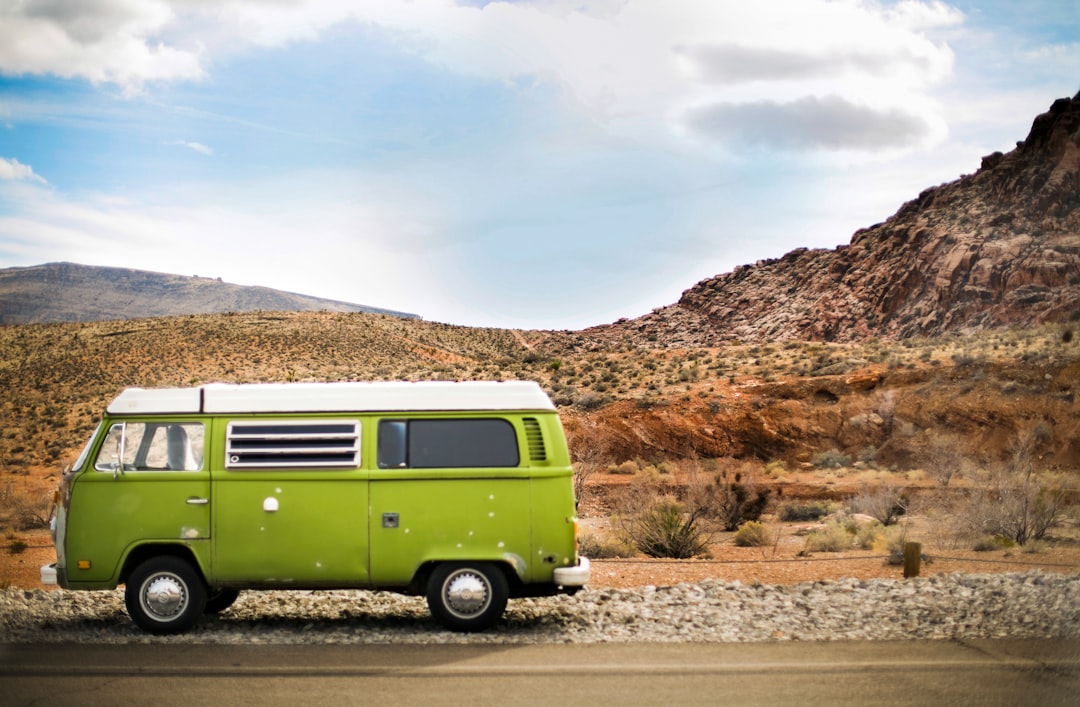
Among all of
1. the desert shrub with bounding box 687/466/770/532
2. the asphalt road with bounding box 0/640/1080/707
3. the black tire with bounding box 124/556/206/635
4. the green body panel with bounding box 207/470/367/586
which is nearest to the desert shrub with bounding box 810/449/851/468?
the desert shrub with bounding box 687/466/770/532

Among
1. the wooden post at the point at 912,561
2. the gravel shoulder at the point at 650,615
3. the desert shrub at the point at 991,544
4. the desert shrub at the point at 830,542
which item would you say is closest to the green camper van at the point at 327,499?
the gravel shoulder at the point at 650,615

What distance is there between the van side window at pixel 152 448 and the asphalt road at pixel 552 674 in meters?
1.88

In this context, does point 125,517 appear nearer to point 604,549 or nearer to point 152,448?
point 152,448

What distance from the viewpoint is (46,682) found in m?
9.13

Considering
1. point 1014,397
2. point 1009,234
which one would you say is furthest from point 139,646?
point 1009,234

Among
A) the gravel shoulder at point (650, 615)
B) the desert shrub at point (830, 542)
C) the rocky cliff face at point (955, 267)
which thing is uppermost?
the rocky cliff face at point (955, 267)

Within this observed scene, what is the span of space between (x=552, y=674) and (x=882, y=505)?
68.0 ft

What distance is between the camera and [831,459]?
140 feet

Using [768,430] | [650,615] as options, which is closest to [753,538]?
[650,615]

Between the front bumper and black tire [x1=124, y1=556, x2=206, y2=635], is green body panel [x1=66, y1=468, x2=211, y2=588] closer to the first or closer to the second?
black tire [x1=124, y1=556, x2=206, y2=635]

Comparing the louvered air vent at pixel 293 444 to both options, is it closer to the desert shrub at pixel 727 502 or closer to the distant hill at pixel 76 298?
the desert shrub at pixel 727 502

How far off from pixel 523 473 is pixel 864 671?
152 inches

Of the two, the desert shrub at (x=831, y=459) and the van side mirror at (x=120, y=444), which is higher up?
the van side mirror at (x=120, y=444)

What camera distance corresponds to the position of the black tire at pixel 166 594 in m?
10.7
